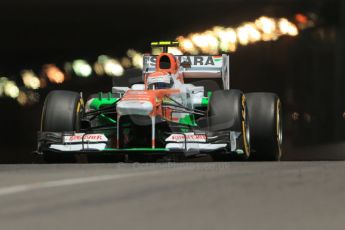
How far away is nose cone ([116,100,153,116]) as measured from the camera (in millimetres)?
11078

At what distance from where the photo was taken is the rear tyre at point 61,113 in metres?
11.4

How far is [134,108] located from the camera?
11.1 metres

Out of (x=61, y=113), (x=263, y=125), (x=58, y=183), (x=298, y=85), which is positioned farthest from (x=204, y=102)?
(x=298, y=85)

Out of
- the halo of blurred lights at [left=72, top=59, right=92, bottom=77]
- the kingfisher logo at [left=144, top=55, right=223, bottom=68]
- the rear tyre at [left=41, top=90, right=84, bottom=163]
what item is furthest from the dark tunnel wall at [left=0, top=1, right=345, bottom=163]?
the rear tyre at [left=41, top=90, right=84, bottom=163]

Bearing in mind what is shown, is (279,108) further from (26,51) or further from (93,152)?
(26,51)

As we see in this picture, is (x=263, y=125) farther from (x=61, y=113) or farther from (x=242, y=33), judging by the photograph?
(x=242, y=33)

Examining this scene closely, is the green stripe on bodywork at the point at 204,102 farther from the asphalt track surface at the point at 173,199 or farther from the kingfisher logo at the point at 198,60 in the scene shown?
the asphalt track surface at the point at 173,199

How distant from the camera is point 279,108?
12.8 metres

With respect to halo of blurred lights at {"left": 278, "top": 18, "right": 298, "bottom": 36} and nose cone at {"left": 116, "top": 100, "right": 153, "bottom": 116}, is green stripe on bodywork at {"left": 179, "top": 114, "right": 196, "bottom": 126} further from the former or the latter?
halo of blurred lights at {"left": 278, "top": 18, "right": 298, "bottom": 36}

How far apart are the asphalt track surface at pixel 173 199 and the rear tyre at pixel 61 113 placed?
9.63ft

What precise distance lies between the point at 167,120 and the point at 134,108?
2.41ft

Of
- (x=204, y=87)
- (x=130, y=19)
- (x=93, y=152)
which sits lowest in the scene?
(x=93, y=152)

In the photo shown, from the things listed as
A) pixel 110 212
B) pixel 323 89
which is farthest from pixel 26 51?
pixel 110 212

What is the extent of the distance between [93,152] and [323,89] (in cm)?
2664
